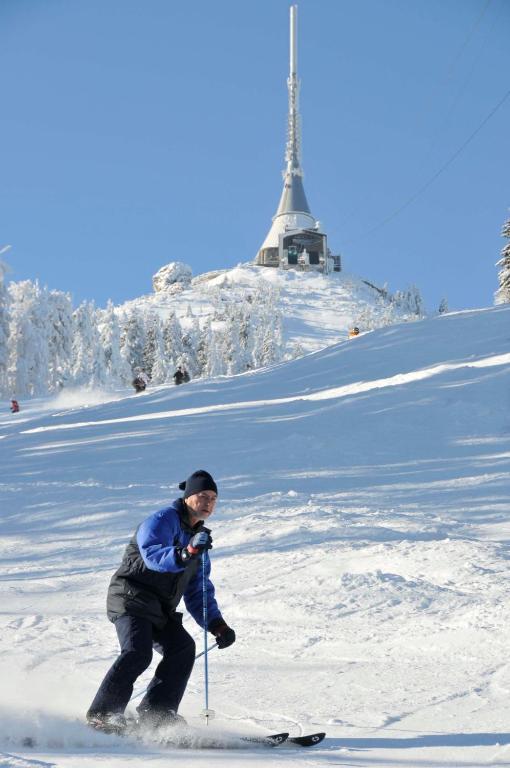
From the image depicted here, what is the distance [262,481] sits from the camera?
39.7 feet

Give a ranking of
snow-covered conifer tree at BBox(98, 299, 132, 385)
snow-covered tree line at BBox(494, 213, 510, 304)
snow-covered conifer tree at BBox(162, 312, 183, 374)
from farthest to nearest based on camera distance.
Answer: snow-covered conifer tree at BBox(162, 312, 183, 374) < snow-covered conifer tree at BBox(98, 299, 132, 385) < snow-covered tree line at BBox(494, 213, 510, 304)

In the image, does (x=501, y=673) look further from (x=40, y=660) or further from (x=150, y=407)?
(x=150, y=407)

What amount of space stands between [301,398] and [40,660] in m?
15.0

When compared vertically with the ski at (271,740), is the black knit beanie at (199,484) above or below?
above

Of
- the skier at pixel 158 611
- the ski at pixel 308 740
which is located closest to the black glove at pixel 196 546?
the skier at pixel 158 611

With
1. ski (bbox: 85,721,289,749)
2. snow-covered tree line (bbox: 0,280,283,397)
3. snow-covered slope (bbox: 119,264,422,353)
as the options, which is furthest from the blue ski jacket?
snow-covered slope (bbox: 119,264,422,353)

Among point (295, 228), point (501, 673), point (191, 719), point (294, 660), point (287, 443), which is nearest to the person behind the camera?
point (191, 719)

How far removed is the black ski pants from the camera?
3.70 metres

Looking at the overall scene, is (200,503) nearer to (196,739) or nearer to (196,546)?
(196,546)

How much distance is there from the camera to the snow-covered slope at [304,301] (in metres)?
110

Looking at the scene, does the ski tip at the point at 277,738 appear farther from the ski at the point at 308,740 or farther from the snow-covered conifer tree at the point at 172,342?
the snow-covered conifer tree at the point at 172,342

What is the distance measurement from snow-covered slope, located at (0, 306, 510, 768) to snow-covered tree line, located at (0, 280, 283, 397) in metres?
31.6

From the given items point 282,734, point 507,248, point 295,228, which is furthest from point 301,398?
point 295,228

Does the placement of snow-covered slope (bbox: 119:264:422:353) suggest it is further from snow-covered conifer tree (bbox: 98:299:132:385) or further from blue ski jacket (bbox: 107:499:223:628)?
blue ski jacket (bbox: 107:499:223:628)
